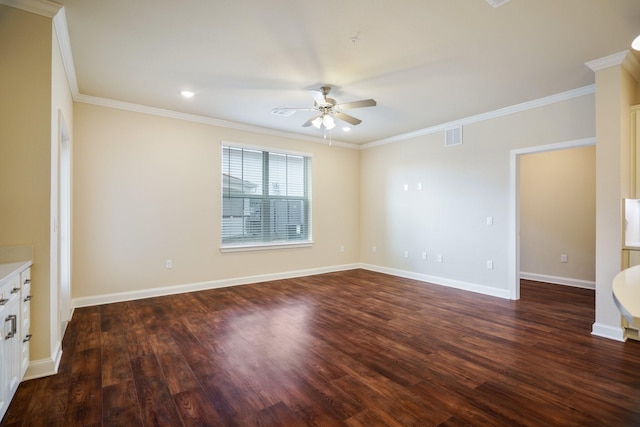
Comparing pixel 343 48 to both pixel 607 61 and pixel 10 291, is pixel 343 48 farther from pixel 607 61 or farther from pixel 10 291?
pixel 10 291

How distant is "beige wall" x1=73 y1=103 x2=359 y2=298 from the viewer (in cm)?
405

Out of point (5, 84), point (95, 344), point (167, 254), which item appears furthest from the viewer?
point (167, 254)

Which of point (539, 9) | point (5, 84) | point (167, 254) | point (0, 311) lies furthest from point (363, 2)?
point (167, 254)

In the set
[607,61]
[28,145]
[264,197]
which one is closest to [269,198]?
[264,197]

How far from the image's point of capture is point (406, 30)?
2564 mm

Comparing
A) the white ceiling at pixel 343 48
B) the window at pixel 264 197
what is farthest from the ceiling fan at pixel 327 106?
the window at pixel 264 197

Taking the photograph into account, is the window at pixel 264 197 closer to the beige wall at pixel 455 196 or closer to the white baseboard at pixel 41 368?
the beige wall at pixel 455 196

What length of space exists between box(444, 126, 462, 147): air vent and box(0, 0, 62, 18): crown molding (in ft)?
16.6

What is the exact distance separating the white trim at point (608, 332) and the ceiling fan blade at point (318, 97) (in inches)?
145

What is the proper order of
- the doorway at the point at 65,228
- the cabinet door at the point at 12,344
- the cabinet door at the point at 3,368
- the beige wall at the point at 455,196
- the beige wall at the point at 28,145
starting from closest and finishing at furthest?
the cabinet door at the point at 3,368 < the cabinet door at the point at 12,344 < the beige wall at the point at 28,145 < the doorway at the point at 65,228 < the beige wall at the point at 455,196

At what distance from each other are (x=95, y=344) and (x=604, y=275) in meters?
4.97

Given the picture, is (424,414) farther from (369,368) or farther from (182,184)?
(182,184)

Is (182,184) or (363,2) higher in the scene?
(363,2)

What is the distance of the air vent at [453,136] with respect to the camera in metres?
5.07
